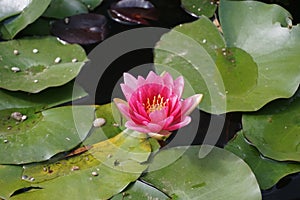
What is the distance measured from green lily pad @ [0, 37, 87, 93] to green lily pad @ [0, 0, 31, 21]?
0.11 metres

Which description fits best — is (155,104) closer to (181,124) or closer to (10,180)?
(181,124)

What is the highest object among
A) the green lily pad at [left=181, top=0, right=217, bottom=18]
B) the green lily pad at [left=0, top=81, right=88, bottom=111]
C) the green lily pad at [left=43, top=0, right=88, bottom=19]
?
the green lily pad at [left=181, top=0, right=217, bottom=18]

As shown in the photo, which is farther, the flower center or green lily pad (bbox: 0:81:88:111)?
green lily pad (bbox: 0:81:88:111)

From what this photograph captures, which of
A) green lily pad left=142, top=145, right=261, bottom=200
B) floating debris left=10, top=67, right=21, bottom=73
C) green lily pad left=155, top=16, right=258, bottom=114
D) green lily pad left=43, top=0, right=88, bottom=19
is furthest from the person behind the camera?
green lily pad left=43, top=0, right=88, bottom=19

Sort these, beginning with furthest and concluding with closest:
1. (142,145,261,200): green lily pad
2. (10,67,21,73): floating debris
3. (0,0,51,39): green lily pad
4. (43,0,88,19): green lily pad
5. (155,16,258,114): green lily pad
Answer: (43,0,88,19): green lily pad, (0,0,51,39): green lily pad, (10,67,21,73): floating debris, (155,16,258,114): green lily pad, (142,145,261,200): green lily pad

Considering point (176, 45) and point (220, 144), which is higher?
point (176, 45)

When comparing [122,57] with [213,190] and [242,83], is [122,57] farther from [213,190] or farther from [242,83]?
[213,190]

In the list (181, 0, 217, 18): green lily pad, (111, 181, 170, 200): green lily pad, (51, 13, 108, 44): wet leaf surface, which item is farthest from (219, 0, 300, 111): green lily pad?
(51, 13, 108, 44): wet leaf surface

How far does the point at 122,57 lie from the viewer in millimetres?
1789

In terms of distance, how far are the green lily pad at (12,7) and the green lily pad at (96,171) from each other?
0.65 meters

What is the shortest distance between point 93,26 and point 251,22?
598mm

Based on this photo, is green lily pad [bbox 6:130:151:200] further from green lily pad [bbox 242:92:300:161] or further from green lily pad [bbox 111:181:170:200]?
green lily pad [bbox 242:92:300:161]

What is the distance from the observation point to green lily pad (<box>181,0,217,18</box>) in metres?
1.90

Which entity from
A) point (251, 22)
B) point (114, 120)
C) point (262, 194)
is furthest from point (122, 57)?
point (262, 194)
